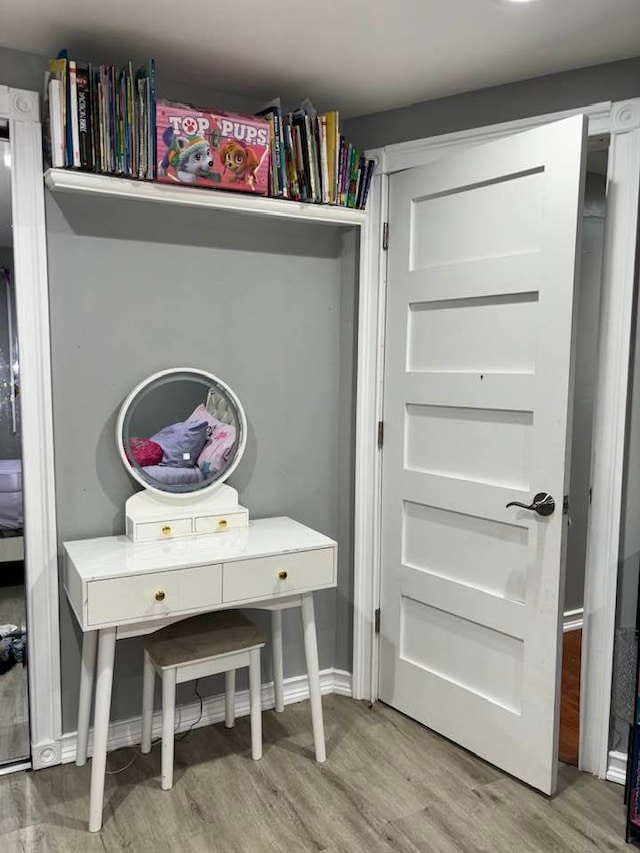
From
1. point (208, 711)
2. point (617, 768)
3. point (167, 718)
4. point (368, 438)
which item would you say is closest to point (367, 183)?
point (368, 438)

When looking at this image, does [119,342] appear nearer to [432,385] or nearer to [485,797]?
[432,385]

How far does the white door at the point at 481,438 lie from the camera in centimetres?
218

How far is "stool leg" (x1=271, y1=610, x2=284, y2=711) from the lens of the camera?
265cm

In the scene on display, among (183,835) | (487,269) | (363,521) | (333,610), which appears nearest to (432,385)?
(487,269)

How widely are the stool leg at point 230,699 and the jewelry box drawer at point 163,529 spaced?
23.4 inches

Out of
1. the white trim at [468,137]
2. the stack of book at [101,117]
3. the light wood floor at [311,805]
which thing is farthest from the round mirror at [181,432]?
the white trim at [468,137]

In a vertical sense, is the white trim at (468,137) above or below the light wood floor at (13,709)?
above

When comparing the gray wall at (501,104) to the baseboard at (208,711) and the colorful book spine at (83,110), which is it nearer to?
the colorful book spine at (83,110)

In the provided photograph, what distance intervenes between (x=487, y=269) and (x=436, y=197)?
37cm

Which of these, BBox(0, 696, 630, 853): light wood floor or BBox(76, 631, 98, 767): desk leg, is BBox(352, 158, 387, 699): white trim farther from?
BBox(76, 631, 98, 767): desk leg

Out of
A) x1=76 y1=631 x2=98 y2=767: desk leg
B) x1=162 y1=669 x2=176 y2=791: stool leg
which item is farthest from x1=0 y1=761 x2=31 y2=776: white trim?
x1=162 y1=669 x2=176 y2=791: stool leg

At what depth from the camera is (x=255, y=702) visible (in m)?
2.41

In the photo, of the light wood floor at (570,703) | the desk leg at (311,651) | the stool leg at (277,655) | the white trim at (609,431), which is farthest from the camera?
the stool leg at (277,655)

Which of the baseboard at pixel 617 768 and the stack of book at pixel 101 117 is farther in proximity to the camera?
the baseboard at pixel 617 768
